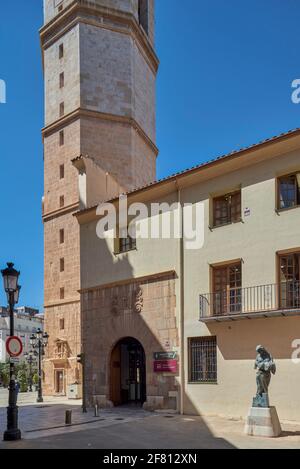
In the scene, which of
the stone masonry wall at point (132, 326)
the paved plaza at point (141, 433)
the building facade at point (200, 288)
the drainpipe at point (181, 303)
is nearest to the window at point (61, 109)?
the building facade at point (200, 288)

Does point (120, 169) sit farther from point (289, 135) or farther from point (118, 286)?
point (289, 135)

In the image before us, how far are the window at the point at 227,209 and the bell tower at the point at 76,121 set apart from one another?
1710 centimetres

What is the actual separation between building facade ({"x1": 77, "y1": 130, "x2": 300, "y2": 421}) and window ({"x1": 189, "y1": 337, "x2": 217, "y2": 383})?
3 cm

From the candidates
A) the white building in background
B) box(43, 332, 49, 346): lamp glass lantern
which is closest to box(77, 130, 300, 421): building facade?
box(43, 332, 49, 346): lamp glass lantern

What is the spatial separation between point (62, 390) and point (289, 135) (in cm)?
2415

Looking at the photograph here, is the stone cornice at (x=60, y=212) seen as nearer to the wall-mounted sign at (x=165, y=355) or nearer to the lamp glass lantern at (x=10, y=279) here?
the wall-mounted sign at (x=165, y=355)

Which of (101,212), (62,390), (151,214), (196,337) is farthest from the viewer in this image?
(62,390)

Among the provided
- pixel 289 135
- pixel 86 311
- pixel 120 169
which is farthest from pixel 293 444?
pixel 120 169

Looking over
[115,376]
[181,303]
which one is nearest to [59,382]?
[115,376]

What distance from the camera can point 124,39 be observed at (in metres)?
37.6

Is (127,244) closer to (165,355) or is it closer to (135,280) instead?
(135,280)

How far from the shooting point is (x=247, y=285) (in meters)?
16.3

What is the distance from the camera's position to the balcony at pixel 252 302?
15.1 metres

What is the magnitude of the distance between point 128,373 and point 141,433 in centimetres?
783
